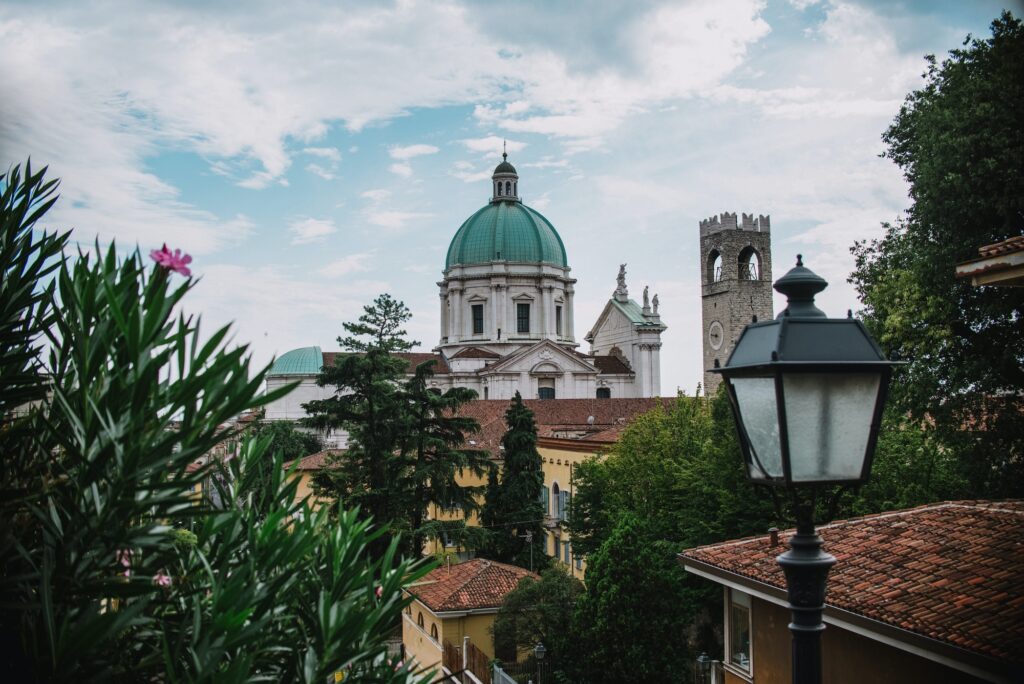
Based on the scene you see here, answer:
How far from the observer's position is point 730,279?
168 feet

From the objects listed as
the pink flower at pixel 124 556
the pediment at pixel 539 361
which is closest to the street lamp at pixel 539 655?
the pink flower at pixel 124 556

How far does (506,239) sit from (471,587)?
54.2 metres

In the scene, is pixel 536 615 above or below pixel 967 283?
Answer: below

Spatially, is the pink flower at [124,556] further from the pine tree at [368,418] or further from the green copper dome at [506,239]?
the green copper dome at [506,239]

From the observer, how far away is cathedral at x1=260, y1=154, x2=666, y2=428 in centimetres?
7156

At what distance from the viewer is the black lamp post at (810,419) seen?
10.7ft

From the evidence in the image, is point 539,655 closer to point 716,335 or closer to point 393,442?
point 393,442

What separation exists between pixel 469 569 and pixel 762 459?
74.1 feet

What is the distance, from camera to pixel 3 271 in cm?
419

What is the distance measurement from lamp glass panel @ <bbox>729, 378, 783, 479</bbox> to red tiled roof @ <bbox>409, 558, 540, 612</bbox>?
60.7 feet

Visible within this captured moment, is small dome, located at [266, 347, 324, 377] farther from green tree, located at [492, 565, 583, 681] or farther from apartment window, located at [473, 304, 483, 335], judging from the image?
green tree, located at [492, 565, 583, 681]

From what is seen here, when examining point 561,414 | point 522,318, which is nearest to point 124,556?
point 561,414

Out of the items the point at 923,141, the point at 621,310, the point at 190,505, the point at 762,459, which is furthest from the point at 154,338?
the point at 621,310

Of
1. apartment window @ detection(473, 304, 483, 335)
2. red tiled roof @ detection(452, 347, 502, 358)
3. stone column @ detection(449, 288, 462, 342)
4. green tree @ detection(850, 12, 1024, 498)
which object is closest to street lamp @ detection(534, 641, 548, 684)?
green tree @ detection(850, 12, 1024, 498)
